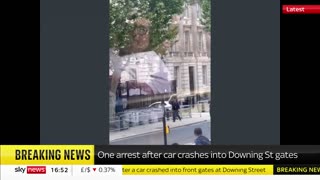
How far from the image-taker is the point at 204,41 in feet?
25.2

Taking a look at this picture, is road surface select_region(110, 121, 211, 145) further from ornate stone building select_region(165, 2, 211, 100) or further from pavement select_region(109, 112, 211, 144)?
ornate stone building select_region(165, 2, 211, 100)

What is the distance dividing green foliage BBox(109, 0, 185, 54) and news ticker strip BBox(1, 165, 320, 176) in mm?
2452

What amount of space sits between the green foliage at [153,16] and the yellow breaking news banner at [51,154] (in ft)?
7.73

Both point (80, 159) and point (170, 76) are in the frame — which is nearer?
point (80, 159)

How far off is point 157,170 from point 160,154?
0.54 feet

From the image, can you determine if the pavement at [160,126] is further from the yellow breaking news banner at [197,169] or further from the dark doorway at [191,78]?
the yellow breaking news banner at [197,169]

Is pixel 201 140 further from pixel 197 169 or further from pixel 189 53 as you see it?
pixel 189 53

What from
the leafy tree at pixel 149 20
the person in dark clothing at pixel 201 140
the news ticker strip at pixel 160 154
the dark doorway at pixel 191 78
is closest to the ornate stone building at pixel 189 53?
the dark doorway at pixel 191 78

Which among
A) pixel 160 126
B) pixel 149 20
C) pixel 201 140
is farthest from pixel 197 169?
pixel 149 20

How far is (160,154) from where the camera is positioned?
555 centimetres

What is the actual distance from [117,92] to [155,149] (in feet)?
6.13
